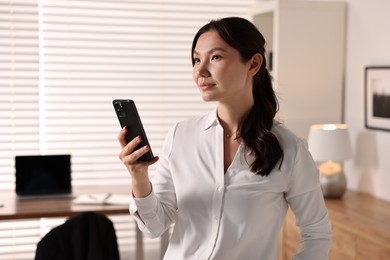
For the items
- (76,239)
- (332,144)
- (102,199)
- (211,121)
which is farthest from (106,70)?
(76,239)

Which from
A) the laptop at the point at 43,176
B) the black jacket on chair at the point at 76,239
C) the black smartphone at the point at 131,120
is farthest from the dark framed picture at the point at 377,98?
the black jacket on chair at the point at 76,239

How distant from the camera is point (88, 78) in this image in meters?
4.40

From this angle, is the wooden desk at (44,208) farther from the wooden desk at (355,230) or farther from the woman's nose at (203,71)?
the woman's nose at (203,71)

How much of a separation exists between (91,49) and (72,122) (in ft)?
1.68

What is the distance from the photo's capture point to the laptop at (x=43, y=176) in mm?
3615

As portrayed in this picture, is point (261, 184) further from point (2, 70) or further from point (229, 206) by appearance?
point (2, 70)

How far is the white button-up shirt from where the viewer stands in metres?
1.63

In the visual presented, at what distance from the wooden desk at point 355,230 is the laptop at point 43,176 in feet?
4.18

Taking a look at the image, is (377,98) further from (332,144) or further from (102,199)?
(102,199)

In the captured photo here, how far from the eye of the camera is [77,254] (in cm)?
151

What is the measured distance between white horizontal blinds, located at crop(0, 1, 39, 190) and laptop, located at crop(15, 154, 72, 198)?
0.70 m

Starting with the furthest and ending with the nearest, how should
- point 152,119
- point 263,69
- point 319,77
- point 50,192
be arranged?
point 152,119, point 319,77, point 50,192, point 263,69

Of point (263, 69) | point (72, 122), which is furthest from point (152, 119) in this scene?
point (263, 69)

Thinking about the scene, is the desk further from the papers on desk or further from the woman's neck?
the woman's neck
